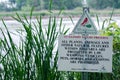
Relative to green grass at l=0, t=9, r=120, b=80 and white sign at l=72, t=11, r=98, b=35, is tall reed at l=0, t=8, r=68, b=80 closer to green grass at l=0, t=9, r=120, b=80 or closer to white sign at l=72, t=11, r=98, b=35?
green grass at l=0, t=9, r=120, b=80

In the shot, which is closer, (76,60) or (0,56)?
(76,60)

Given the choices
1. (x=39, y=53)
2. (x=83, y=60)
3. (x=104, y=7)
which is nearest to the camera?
(x=83, y=60)

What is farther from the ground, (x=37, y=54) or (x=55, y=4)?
(x=55, y=4)

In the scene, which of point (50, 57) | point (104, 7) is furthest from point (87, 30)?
point (104, 7)

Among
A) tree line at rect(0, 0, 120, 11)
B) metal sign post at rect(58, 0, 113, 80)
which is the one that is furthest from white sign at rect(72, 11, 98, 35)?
tree line at rect(0, 0, 120, 11)

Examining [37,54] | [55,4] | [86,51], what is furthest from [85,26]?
[55,4]

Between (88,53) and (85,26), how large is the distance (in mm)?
223

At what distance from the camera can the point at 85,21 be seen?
2.70 metres

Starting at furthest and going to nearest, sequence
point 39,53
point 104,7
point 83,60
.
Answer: point 104,7 < point 39,53 < point 83,60

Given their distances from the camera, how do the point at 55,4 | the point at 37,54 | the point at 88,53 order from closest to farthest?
1. the point at 88,53
2. the point at 37,54
3. the point at 55,4

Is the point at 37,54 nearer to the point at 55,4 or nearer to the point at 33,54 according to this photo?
the point at 33,54

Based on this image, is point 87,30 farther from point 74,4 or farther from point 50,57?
point 74,4

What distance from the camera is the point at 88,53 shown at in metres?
2.65

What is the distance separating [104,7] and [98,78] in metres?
0.71
